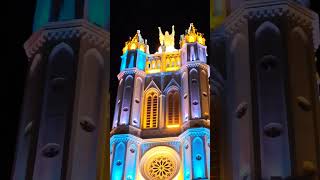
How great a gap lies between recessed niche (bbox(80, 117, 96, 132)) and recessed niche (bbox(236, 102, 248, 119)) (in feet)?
5.54

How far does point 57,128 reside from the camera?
614 cm

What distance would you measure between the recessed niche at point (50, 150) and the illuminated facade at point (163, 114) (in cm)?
2046

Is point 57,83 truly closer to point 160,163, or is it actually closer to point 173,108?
point 160,163

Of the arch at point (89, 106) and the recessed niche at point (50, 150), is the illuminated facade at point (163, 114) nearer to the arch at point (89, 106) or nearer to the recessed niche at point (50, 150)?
the arch at point (89, 106)

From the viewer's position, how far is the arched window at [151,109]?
2966 centimetres

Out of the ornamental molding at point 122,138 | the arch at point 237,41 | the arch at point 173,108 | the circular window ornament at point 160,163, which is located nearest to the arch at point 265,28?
the arch at point 237,41

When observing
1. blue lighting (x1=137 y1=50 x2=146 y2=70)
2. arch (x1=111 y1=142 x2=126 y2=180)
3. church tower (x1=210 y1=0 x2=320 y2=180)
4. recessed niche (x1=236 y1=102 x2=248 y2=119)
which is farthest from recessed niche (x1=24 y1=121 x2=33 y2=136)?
blue lighting (x1=137 y1=50 x2=146 y2=70)

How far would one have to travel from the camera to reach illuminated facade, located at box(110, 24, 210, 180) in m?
27.4

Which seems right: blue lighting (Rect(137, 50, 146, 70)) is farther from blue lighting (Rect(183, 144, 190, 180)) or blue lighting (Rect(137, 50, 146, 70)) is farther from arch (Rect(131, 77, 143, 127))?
blue lighting (Rect(183, 144, 190, 180))

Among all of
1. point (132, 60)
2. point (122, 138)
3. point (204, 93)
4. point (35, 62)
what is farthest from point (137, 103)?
point (35, 62)

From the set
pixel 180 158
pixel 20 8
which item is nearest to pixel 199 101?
pixel 180 158

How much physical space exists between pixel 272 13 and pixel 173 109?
24024 millimetres

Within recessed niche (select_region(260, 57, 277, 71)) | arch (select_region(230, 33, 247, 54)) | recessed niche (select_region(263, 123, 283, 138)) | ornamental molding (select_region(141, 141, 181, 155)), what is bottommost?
recessed niche (select_region(263, 123, 283, 138))

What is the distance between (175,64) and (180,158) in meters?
6.22
